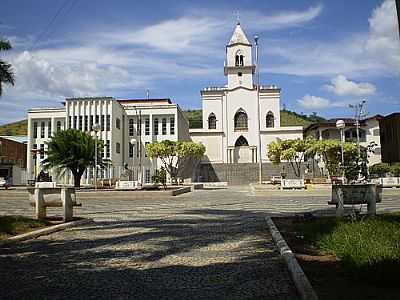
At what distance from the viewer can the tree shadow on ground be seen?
4664mm

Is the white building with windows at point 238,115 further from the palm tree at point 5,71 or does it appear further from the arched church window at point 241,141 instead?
the palm tree at point 5,71

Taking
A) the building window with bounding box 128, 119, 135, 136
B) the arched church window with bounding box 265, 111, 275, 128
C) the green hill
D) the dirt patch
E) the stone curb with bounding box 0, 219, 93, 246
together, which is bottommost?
the dirt patch

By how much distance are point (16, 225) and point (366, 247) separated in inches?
272

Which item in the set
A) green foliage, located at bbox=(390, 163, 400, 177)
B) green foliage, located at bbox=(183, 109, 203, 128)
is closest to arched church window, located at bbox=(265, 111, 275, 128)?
green foliage, located at bbox=(390, 163, 400, 177)

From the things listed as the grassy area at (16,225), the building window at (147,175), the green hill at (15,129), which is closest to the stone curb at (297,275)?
the grassy area at (16,225)

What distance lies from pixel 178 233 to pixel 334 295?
542cm

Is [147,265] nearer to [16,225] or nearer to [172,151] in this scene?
[16,225]

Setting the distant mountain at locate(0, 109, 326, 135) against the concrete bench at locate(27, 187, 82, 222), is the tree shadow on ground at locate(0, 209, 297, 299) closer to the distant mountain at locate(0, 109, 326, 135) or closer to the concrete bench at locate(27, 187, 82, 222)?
the concrete bench at locate(27, 187, 82, 222)

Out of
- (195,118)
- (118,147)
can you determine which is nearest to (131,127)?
(118,147)

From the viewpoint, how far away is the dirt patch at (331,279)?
3969 mm

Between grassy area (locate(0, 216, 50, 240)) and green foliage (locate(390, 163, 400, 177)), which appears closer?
grassy area (locate(0, 216, 50, 240))


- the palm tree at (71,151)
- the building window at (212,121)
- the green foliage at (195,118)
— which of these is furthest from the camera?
the green foliage at (195,118)

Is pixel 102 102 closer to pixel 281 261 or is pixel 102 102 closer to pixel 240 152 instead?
pixel 240 152

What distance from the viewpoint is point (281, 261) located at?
605 centimetres
